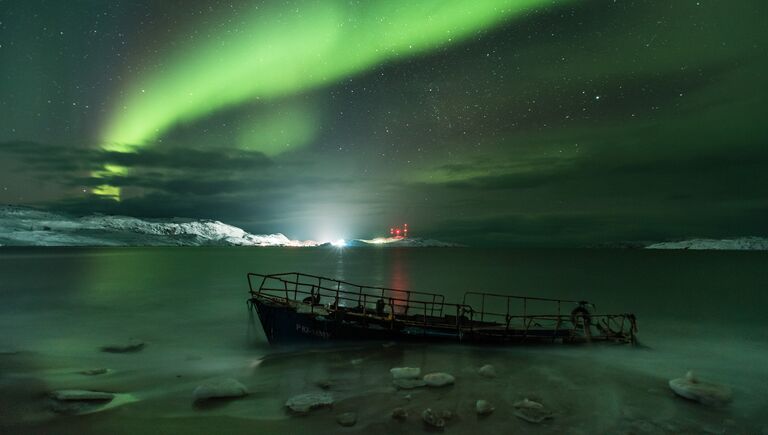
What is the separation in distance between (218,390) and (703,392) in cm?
1779

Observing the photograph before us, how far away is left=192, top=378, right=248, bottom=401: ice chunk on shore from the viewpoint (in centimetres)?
1472

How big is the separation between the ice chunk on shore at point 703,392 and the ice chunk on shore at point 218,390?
1655 centimetres

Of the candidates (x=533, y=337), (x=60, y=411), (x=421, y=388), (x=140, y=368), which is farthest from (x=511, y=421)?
(x=140, y=368)

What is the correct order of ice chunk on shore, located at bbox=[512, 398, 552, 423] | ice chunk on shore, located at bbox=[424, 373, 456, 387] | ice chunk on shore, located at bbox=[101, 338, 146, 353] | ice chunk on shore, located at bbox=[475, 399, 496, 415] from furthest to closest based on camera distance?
ice chunk on shore, located at bbox=[101, 338, 146, 353]
ice chunk on shore, located at bbox=[424, 373, 456, 387]
ice chunk on shore, located at bbox=[475, 399, 496, 415]
ice chunk on shore, located at bbox=[512, 398, 552, 423]

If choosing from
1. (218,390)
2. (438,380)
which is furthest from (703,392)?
(218,390)

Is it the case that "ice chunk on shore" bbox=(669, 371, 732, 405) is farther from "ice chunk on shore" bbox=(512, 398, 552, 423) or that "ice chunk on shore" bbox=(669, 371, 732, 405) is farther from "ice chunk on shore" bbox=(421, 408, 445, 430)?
"ice chunk on shore" bbox=(421, 408, 445, 430)

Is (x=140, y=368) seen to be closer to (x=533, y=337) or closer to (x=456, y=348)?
(x=456, y=348)

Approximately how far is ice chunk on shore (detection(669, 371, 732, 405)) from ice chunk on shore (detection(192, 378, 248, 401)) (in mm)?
16546

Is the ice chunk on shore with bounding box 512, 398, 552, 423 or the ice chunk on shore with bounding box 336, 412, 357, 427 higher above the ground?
the ice chunk on shore with bounding box 512, 398, 552, 423

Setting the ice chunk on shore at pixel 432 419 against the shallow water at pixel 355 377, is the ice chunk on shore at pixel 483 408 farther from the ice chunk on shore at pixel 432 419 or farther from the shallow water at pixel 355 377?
the ice chunk on shore at pixel 432 419

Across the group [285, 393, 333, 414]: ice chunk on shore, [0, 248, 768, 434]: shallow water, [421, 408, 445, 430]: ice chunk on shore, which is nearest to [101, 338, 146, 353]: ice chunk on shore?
[0, 248, 768, 434]: shallow water

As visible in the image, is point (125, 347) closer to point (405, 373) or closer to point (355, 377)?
point (355, 377)

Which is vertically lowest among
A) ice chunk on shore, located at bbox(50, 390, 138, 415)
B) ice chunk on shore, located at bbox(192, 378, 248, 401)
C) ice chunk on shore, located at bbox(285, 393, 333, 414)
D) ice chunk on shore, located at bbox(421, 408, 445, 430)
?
ice chunk on shore, located at bbox(50, 390, 138, 415)

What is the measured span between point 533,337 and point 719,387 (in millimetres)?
8688
